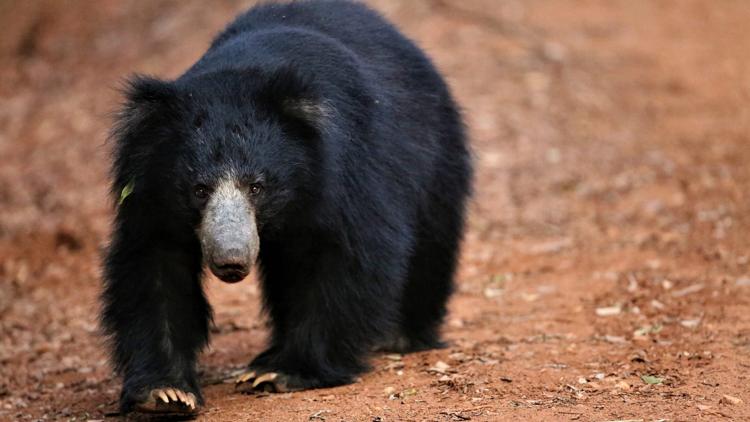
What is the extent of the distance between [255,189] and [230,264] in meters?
0.36

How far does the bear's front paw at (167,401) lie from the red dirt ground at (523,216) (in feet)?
0.60

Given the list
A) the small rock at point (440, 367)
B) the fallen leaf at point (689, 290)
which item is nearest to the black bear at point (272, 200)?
the small rock at point (440, 367)

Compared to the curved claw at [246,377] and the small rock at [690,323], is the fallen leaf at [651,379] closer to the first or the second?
the small rock at [690,323]

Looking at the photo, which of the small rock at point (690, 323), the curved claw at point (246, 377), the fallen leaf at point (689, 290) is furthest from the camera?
the fallen leaf at point (689, 290)

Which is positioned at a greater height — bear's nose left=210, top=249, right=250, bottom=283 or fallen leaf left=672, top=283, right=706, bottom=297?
bear's nose left=210, top=249, right=250, bottom=283

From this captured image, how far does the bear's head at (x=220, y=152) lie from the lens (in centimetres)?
414

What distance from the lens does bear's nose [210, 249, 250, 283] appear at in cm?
396

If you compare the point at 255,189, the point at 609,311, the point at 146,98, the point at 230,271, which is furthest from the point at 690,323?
the point at 146,98

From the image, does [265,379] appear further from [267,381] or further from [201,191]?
[201,191]

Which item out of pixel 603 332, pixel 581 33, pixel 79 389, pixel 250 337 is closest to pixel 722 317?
pixel 603 332

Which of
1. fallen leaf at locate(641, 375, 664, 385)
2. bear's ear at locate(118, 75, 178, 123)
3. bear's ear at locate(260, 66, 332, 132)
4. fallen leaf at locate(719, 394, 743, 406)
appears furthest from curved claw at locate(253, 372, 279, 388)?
fallen leaf at locate(719, 394, 743, 406)

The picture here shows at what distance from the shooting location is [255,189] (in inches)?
166

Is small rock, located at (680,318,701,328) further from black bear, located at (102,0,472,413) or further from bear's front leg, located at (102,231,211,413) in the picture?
bear's front leg, located at (102,231,211,413)

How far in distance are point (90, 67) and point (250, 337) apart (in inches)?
288
